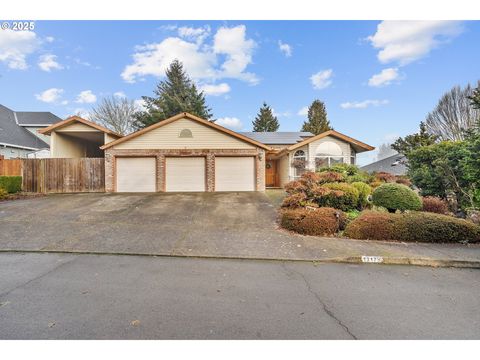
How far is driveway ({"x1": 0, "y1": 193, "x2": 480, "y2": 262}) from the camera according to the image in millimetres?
5121

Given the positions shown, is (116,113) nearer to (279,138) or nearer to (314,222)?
(279,138)

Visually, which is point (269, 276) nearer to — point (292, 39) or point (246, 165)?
point (292, 39)

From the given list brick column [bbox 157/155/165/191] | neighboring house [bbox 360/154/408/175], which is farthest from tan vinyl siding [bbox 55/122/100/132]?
neighboring house [bbox 360/154/408/175]

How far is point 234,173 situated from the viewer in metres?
14.2

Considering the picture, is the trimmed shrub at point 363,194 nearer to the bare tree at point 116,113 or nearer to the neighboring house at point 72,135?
the neighboring house at point 72,135

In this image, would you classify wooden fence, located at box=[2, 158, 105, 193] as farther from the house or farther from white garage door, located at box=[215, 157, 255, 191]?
white garage door, located at box=[215, 157, 255, 191]

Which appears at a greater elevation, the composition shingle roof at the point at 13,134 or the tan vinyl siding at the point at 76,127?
the composition shingle roof at the point at 13,134

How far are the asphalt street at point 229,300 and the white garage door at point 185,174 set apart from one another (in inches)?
366

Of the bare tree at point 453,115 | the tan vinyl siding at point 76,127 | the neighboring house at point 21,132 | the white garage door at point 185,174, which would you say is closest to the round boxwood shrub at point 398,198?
the white garage door at point 185,174

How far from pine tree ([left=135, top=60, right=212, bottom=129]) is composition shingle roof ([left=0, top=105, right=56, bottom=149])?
417 inches

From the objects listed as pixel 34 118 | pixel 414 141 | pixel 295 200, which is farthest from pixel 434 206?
pixel 34 118

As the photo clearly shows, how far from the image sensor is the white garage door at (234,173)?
14.1 m

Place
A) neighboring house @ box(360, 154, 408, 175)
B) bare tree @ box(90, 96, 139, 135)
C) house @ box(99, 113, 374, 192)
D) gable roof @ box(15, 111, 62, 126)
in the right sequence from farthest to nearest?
bare tree @ box(90, 96, 139, 135) < gable roof @ box(15, 111, 62, 126) < neighboring house @ box(360, 154, 408, 175) < house @ box(99, 113, 374, 192)
